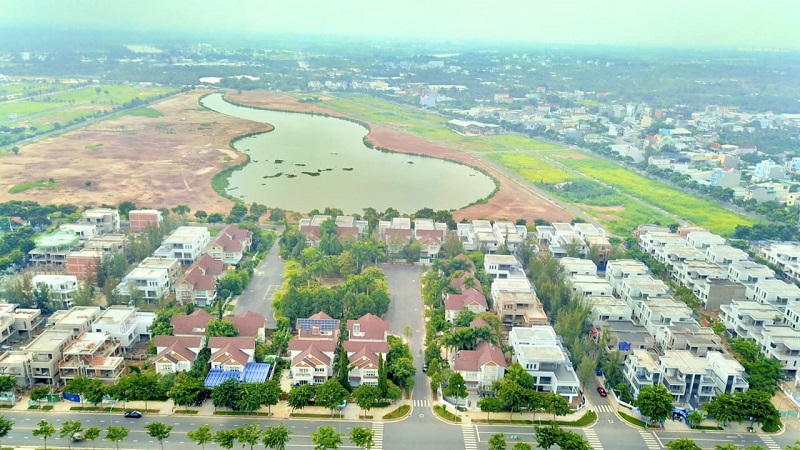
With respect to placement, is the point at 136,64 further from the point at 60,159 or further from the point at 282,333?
the point at 282,333

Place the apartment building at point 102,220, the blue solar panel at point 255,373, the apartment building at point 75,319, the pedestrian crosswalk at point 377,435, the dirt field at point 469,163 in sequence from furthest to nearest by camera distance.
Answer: the dirt field at point 469,163
the apartment building at point 102,220
the apartment building at point 75,319
the blue solar panel at point 255,373
the pedestrian crosswalk at point 377,435

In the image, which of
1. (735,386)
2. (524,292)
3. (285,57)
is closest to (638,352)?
(735,386)

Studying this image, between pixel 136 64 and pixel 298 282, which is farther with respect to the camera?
pixel 136 64

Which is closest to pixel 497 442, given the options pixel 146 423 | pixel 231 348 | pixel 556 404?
pixel 556 404

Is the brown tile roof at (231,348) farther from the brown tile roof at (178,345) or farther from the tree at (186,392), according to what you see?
the tree at (186,392)

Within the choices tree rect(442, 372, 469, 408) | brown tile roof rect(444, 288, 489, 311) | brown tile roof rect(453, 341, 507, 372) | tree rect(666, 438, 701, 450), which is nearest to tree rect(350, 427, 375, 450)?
tree rect(442, 372, 469, 408)

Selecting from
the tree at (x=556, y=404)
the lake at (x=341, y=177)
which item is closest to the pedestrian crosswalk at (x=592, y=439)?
the tree at (x=556, y=404)
